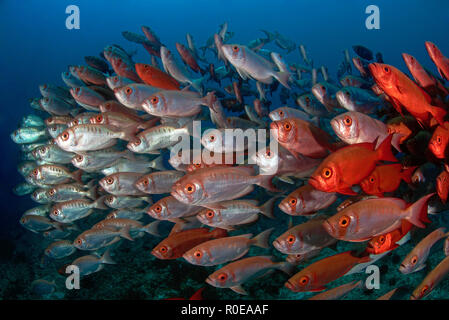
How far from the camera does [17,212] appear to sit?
16969 mm

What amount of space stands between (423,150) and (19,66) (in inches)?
3268

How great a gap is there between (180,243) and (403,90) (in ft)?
9.56

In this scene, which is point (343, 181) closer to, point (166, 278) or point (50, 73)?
point (166, 278)

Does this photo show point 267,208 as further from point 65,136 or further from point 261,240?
point 65,136

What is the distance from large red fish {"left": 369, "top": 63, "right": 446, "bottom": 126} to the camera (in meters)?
2.18

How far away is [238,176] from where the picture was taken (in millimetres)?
2848

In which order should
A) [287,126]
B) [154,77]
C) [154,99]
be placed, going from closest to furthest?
[287,126] → [154,99] → [154,77]

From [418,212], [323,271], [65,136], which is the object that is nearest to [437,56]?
[418,212]

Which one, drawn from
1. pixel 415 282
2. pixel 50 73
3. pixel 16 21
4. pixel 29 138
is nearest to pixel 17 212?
Result: pixel 29 138

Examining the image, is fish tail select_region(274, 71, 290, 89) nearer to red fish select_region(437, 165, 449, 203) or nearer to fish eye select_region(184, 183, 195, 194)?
fish eye select_region(184, 183, 195, 194)

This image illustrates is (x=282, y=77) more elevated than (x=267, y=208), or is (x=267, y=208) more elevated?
(x=282, y=77)

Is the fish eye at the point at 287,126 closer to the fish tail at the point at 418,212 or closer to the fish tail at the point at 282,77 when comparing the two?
the fish tail at the point at 418,212

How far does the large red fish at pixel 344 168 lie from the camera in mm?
2033

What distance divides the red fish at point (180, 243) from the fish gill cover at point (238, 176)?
16 millimetres
